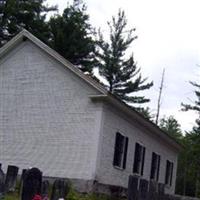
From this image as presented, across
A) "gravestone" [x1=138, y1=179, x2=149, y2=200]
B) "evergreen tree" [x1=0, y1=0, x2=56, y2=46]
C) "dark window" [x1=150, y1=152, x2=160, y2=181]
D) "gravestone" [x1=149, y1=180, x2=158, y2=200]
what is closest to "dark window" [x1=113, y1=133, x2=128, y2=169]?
"dark window" [x1=150, y1=152, x2=160, y2=181]

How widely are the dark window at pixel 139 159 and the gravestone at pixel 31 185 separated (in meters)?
15.6

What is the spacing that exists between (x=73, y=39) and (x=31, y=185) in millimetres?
30512

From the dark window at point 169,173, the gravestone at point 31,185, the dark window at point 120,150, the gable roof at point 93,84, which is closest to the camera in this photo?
the gravestone at point 31,185

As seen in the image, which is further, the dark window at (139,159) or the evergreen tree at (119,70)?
Result: the evergreen tree at (119,70)

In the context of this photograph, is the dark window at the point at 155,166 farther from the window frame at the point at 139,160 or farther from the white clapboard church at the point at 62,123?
the window frame at the point at 139,160

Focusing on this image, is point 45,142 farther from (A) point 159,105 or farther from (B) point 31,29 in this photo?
(A) point 159,105

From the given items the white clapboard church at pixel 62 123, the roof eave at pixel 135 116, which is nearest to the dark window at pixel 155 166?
the roof eave at pixel 135 116

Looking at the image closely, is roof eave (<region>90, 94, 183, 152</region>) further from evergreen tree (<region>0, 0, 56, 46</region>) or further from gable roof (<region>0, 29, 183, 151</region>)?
evergreen tree (<region>0, 0, 56, 46</region>)

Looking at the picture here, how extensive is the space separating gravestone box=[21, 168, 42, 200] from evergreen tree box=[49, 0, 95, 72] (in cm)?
3001

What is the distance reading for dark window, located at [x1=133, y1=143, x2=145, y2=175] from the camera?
24.9 m

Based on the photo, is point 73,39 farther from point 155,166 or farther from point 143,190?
point 143,190

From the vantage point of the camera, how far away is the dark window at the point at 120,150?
2267cm

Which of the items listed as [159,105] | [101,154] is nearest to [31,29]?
[101,154]

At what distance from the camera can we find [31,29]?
132 ft
